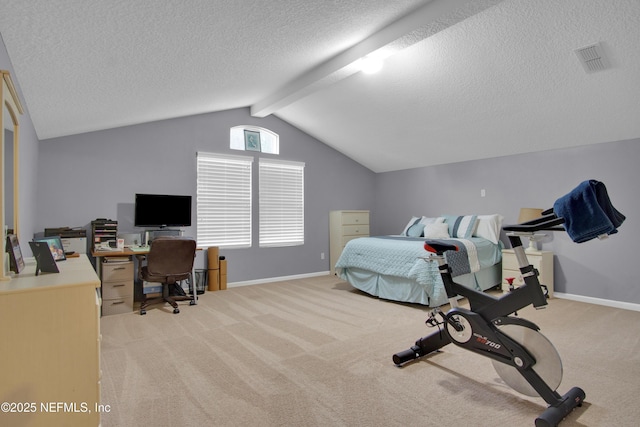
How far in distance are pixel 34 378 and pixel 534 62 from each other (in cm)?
416

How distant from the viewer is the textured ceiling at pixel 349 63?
211 centimetres

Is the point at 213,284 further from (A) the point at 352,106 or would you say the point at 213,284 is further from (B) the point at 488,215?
(B) the point at 488,215

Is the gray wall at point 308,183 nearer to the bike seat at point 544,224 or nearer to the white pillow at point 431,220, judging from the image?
the white pillow at point 431,220

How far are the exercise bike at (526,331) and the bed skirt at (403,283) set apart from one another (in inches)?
66.0

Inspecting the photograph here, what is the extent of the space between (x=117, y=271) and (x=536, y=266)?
5088 millimetres

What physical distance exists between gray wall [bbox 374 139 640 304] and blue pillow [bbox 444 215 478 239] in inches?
18.3

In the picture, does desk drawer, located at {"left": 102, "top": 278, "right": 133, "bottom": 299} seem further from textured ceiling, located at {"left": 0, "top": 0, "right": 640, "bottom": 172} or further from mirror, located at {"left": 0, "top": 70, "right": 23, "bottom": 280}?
textured ceiling, located at {"left": 0, "top": 0, "right": 640, "bottom": 172}

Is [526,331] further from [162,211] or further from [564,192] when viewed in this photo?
[162,211]

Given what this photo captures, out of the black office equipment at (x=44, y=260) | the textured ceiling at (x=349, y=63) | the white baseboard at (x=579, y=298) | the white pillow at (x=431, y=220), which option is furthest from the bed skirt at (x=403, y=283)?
the black office equipment at (x=44, y=260)

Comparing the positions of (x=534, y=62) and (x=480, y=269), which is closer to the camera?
(x=534, y=62)

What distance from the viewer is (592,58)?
2.93m

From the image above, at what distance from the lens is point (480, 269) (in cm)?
450

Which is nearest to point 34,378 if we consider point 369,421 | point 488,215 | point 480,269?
point 369,421

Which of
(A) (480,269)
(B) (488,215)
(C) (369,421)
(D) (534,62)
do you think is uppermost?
(D) (534,62)
